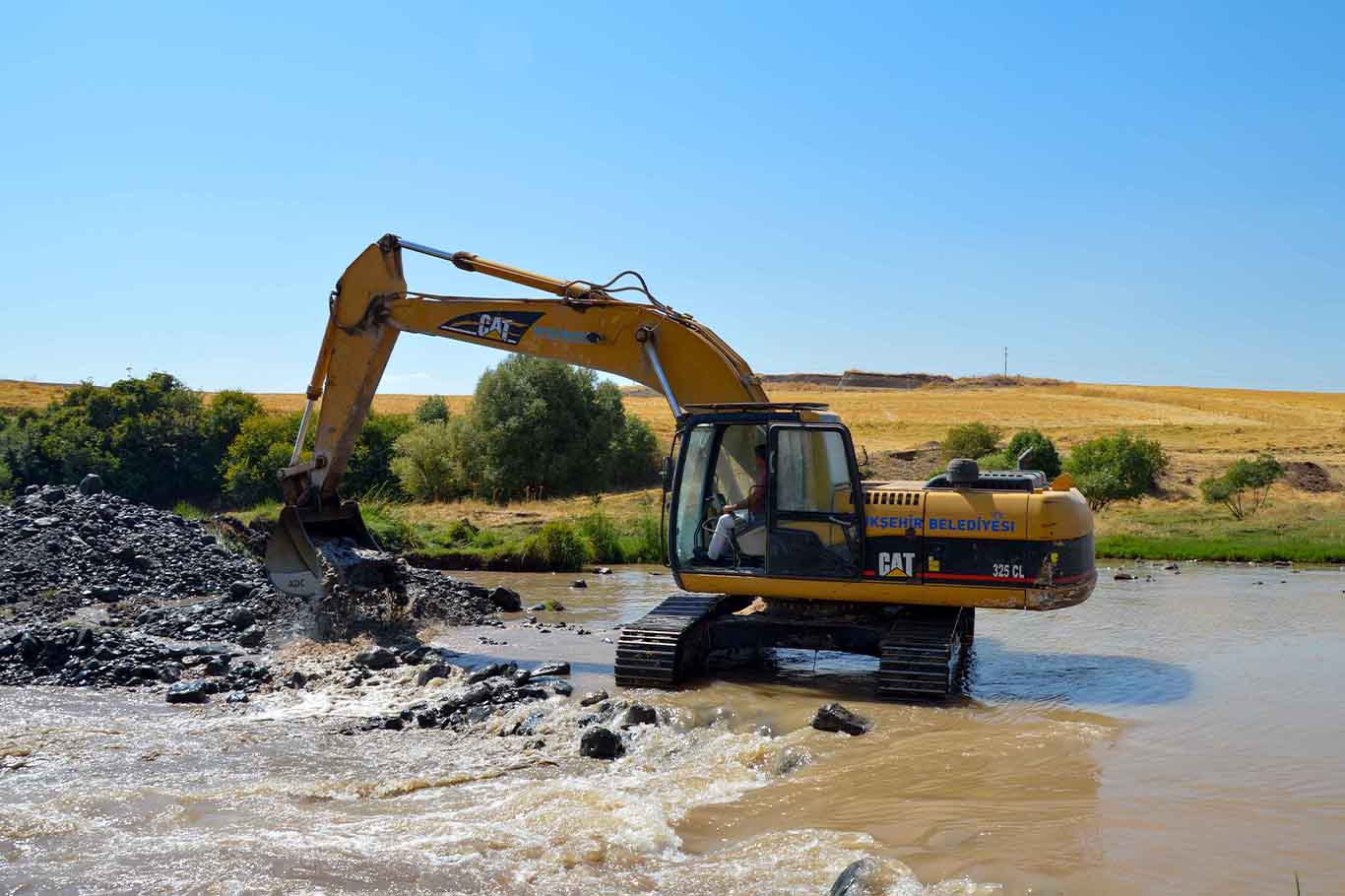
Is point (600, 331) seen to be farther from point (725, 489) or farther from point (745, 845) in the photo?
point (745, 845)

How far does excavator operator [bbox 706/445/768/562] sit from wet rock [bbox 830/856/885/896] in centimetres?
485

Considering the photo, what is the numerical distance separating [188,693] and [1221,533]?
1974cm

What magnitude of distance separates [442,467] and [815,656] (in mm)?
22887

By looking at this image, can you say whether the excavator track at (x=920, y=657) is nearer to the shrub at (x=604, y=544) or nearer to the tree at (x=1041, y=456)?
the shrub at (x=604, y=544)

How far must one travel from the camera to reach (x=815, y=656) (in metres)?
12.4

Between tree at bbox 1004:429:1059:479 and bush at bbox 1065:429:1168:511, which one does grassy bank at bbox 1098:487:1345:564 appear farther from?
tree at bbox 1004:429:1059:479

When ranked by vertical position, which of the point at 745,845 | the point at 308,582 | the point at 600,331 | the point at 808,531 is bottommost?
the point at 745,845

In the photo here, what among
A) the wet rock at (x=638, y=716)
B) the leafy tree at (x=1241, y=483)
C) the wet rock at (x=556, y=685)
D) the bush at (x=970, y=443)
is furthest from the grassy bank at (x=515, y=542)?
the leafy tree at (x=1241, y=483)

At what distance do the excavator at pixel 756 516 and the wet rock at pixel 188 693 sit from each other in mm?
2139

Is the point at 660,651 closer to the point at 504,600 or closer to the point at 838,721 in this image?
the point at 838,721

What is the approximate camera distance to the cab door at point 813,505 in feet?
34.5

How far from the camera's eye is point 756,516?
10828 mm

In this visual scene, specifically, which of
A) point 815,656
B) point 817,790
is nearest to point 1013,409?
point 815,656

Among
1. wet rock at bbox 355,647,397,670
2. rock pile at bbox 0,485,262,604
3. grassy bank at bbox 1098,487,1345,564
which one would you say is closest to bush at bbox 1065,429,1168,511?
grassy bank at bbox 1098,487,1345,564
